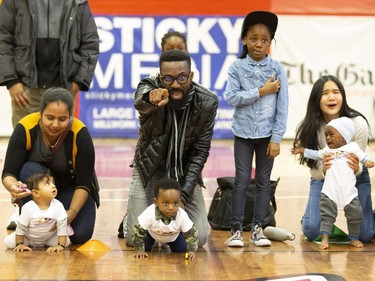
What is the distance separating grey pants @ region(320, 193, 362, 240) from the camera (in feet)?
22.2

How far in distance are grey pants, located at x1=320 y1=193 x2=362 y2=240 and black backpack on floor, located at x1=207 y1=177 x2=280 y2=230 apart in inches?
26.8

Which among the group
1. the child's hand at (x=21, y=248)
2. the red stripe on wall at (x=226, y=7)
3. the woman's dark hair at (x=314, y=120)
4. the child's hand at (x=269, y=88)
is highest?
the red stripe on wall at (x=226, y=7)

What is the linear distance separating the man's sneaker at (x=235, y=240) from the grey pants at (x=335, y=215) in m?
0.59

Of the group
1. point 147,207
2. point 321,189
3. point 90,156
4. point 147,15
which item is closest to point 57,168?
point 90,156

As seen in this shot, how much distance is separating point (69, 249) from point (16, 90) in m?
1.43

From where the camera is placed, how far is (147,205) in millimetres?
6805

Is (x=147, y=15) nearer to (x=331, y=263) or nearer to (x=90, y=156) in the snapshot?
(x=90, y=156)

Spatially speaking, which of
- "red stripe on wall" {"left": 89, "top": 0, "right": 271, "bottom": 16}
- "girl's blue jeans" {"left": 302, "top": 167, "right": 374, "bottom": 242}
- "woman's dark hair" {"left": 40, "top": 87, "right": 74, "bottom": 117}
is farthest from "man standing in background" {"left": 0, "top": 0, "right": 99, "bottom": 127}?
"red stripe on wall" {"left": 89, "top": 0, "right": 271, "bottom": 16}

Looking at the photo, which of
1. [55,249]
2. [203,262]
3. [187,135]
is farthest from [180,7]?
[203,262]

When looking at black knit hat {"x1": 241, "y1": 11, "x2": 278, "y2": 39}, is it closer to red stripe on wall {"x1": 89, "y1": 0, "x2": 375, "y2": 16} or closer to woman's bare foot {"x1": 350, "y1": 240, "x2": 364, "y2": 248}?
woman's bare foot {"x1": 350, "y1": 240, "x2": 364, "y2": 248}

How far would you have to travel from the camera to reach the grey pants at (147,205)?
675 centimetres

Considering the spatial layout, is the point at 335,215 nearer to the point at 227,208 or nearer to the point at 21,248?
the point at 227,208

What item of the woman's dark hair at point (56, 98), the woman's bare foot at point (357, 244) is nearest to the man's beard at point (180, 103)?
the woman's dark hair at point (56, 98)

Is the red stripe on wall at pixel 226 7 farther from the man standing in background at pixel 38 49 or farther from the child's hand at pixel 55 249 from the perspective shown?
the child's hand at pixel 55 249
